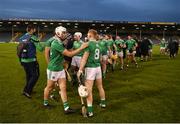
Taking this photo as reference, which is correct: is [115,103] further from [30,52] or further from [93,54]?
[30,52]

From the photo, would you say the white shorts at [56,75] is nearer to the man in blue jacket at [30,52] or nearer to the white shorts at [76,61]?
the man in blue jacket at [30,52]

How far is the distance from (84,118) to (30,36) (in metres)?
3.54

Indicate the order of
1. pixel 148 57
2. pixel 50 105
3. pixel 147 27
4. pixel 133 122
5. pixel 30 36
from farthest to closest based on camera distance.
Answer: pixel 147 27 < pixel 148 57 < pixel 30 36 < pixel 50 105 < pixel 133 122

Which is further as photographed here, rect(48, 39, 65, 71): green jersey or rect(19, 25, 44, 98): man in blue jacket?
→ rect(19, 25, 44, 98): man in blue jacket

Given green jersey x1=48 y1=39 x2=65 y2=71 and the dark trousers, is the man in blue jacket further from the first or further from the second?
green jersey x1=48 y1=39 x2=65 y2=71

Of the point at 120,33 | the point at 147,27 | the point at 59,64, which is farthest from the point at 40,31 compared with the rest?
the point at 59,64

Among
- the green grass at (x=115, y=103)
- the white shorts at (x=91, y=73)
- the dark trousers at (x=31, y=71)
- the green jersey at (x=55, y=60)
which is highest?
the green jersey at (x=55, y=60)

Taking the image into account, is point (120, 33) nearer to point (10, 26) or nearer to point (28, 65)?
point (10, 26)

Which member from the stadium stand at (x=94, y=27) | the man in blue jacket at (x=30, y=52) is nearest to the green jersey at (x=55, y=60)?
the man in blue jacket at (x=30, y=52)

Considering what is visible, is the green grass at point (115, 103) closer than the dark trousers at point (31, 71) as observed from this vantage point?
Yes

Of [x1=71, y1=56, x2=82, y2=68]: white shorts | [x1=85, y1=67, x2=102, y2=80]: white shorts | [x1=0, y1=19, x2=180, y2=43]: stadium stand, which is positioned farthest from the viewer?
[x1=0, y1=19, x2=180, y2=43]: stadium stand

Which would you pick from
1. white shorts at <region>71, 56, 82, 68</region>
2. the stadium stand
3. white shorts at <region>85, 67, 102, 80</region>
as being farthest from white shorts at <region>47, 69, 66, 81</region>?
the stadium stand

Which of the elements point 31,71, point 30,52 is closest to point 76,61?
point 31,71

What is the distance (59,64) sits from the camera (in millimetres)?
9094
